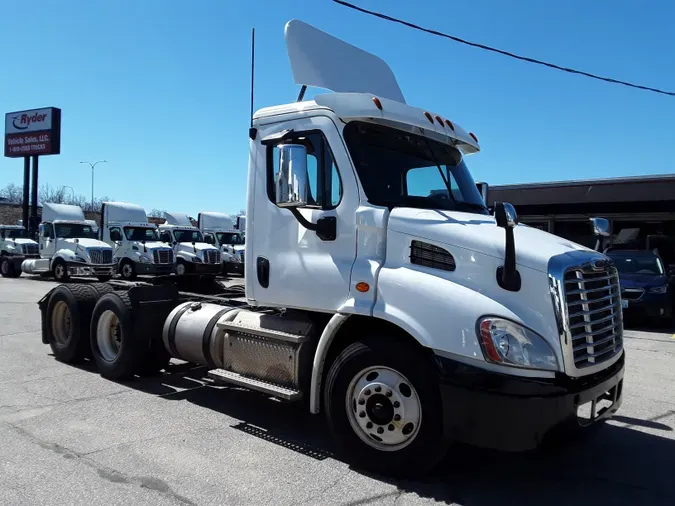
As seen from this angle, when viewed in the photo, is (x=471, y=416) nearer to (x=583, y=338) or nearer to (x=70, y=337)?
(x=583, y=338)

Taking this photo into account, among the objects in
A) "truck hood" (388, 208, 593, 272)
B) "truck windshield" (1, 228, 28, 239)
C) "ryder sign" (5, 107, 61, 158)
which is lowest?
"truck windshield" (1, 228, 28, 239)

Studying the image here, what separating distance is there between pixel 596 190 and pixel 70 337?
18858 mm

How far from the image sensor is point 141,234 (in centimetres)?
2539

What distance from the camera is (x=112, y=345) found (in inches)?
292

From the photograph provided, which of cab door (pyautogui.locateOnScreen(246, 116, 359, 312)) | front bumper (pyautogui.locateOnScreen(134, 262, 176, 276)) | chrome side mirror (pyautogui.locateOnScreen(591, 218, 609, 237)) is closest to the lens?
cab door (pyautogui.locateOnScreen(246, 116, 359, 312))

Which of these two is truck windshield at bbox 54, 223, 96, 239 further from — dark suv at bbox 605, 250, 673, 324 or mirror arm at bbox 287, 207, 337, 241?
mirror arm at bbox 287, 207, 337, 241

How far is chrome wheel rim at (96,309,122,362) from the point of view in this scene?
7.31 meters

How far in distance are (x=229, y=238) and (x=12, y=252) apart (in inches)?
400

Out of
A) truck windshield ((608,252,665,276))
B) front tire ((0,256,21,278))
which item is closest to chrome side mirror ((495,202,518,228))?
truck windshield ((608,252,665,276))

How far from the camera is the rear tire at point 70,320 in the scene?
25.3ft

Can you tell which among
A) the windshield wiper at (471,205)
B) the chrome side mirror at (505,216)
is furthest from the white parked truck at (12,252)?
the chrome side mirror at (505,216)

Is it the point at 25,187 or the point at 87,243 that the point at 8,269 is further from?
the point at 25,187

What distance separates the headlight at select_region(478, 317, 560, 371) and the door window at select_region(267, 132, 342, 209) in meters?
1.62

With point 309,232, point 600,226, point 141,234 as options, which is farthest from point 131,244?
point 600,226
